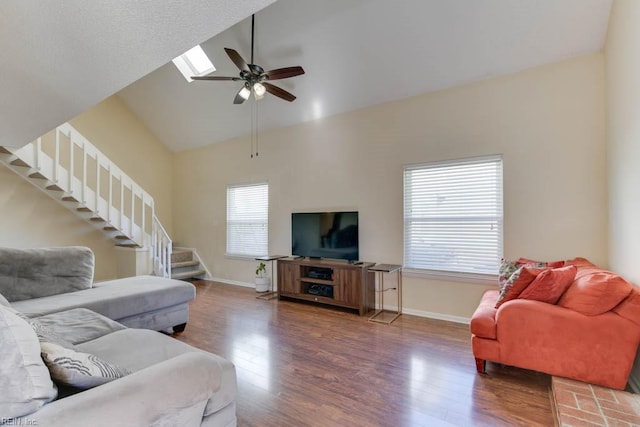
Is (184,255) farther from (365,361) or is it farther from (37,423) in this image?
(37,423)

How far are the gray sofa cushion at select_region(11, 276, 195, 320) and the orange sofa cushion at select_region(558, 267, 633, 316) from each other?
364 centimetres

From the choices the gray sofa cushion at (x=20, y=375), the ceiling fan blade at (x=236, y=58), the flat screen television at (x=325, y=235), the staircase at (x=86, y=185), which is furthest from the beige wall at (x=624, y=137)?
the staircase at (x=86, y=185)

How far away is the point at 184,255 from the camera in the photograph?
6.54m

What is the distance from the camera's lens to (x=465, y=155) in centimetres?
368

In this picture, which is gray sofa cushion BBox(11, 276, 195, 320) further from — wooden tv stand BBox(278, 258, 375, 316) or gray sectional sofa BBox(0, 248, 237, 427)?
wooden tv stand BBox(278, 258, 375, 316)

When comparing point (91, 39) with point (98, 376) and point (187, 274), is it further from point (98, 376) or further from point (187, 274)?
point (187, 274)

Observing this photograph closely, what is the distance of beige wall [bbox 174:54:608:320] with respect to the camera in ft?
10.1

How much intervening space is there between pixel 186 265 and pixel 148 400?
5.68m

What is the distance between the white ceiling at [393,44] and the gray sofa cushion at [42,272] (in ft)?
Answer: 7.23

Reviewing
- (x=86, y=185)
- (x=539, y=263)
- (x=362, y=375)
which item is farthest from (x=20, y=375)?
(x=86, y=185)

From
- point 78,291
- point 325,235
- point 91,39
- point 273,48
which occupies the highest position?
point 273,48

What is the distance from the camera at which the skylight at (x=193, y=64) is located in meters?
4.68

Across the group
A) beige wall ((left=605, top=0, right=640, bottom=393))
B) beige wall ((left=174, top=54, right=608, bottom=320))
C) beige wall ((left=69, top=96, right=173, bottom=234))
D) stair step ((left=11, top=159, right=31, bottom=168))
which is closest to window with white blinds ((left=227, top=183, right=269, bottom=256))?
beige wall ((left=174, top=54, right=608, bottom=320))

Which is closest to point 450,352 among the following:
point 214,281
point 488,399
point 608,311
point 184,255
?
point 488,399
